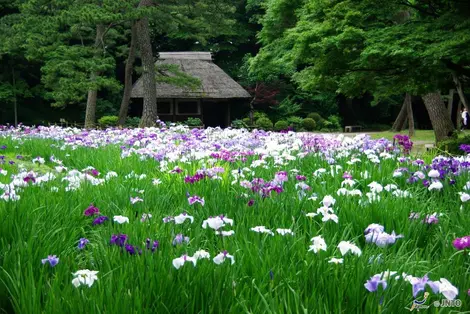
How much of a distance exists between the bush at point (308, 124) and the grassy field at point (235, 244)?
25.6 metres

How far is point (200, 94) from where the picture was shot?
28.7 meters

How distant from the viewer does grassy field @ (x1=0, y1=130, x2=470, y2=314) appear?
1.64 meters

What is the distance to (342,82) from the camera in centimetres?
1052

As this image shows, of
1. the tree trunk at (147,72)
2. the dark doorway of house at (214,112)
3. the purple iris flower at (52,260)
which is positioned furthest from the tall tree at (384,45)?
the dark doorway of house at (214,112)

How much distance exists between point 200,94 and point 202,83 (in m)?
1.29

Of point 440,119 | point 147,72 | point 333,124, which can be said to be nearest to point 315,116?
point 333,124

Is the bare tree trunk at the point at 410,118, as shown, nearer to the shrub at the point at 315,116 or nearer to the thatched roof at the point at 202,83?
the shrub at the point at 315,116

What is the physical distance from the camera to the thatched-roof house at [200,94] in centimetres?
2881

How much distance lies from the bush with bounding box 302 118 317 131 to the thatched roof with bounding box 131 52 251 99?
410cm

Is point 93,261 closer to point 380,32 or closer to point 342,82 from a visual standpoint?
point 380,32

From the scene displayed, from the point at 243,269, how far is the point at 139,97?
87.5 feet

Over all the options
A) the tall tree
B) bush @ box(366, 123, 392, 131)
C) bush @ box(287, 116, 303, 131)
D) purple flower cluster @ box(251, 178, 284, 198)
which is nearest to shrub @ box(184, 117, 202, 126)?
bush @ box(287, 116, 303, 131)

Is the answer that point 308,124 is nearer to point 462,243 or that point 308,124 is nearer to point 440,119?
point 440,119

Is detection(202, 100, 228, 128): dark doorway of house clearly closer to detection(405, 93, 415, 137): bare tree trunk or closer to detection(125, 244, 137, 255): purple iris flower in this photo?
detection(405, 93, 415, 137): bare tree trunk
